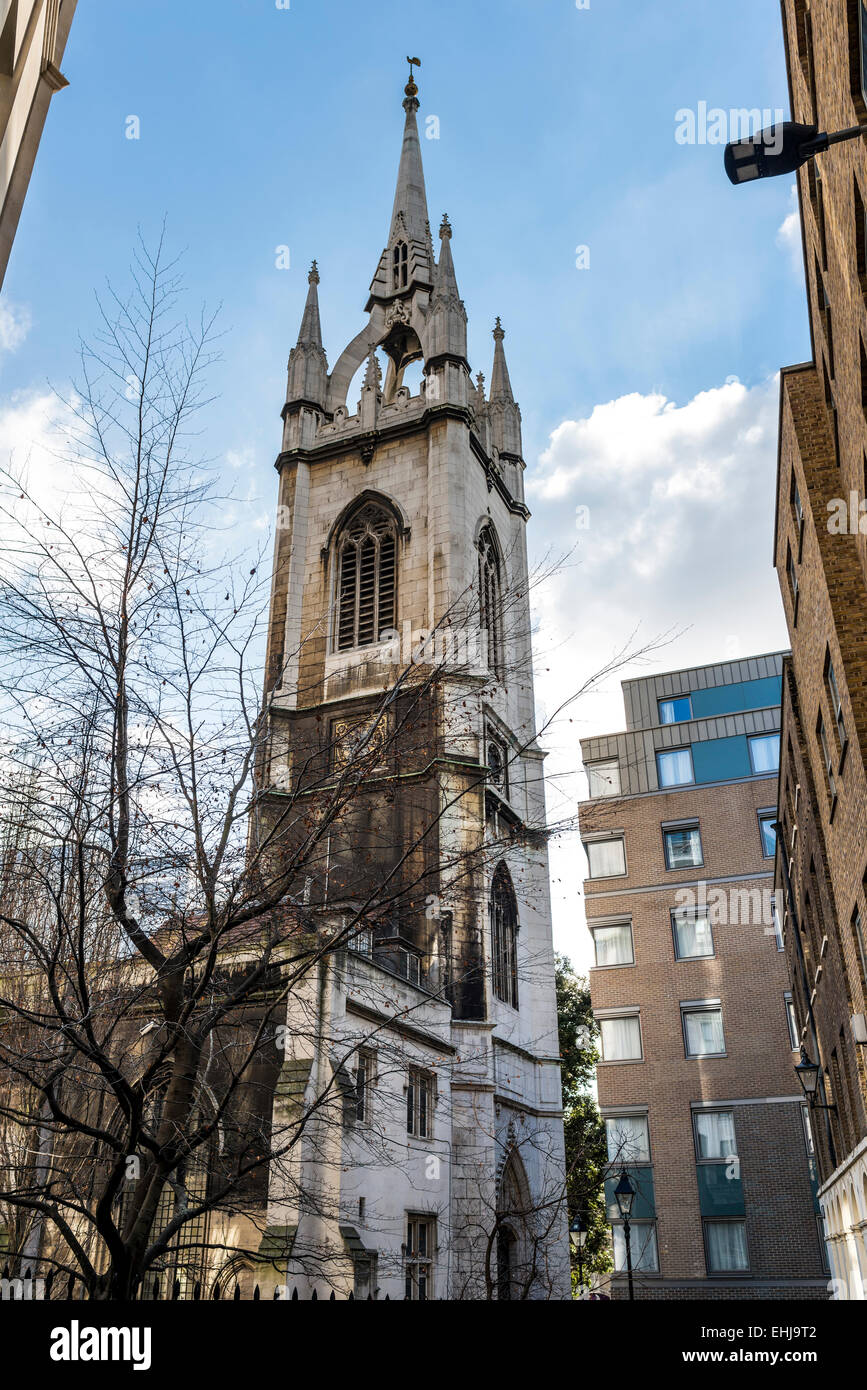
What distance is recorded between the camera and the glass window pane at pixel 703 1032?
117 ft

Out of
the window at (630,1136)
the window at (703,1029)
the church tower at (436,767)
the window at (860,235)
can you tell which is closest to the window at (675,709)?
the church tower at (436,767)

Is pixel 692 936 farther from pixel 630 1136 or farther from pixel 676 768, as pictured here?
pixel 630 1136

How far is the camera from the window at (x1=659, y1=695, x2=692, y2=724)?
43094 millimetres

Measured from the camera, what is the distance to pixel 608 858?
40375 mm

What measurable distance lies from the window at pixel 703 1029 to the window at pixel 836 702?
2299cm

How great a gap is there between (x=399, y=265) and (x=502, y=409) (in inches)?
315

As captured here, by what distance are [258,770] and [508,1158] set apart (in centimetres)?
2318

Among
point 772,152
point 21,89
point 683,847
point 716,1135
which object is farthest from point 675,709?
point 21,89

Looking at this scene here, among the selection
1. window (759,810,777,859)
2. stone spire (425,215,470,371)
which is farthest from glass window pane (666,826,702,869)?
stone spire (425,215,470,371)

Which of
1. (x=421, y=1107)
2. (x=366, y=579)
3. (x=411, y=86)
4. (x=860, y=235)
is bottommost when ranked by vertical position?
(x=421, y=1107)

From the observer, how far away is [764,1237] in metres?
32.4

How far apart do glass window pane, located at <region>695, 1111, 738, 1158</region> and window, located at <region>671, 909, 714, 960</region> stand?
529 centimetres

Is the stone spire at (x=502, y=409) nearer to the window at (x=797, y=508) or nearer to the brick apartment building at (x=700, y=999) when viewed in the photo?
A: the brick apartment building at (x=700, y=999)
